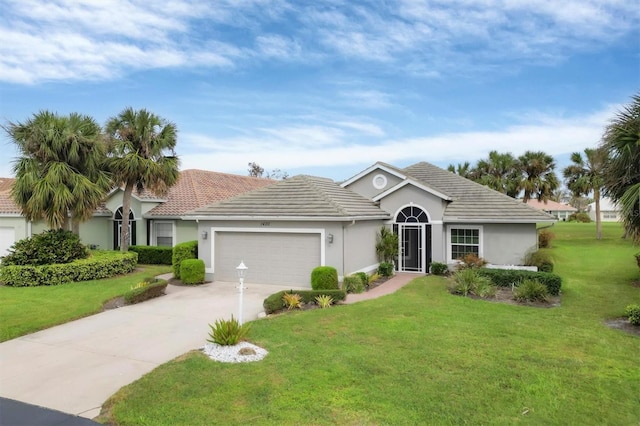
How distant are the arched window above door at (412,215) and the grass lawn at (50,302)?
12.7 metres

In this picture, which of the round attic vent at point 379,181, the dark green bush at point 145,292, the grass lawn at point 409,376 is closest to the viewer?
the grass lawn at point 409,376

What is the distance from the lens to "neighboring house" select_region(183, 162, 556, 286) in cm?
1680

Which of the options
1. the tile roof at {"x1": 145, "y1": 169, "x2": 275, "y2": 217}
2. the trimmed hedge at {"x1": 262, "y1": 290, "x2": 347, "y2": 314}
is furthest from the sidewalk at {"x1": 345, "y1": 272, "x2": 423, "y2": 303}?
the tile roof at {"x1": 145, "y1": 169, "x2": 275, "y2": 217}

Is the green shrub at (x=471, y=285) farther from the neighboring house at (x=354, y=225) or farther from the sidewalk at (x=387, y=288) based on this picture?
the neighboring house at (x=354, y=225)

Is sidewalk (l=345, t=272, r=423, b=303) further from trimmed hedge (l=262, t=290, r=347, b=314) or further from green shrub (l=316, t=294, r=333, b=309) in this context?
green shrub (l=316, t=294, r=333, b=309)

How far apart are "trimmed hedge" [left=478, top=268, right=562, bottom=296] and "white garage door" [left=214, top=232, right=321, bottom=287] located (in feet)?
22.2

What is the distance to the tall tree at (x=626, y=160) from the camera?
39.1 ft

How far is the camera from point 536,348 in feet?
28.3

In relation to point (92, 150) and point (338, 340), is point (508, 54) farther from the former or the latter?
point (92, 150)

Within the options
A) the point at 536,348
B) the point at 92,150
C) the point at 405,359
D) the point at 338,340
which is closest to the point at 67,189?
the point at 92,150

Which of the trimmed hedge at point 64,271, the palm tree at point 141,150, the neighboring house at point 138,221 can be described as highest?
the palm tree at point 141,150

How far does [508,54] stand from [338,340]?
14490 mm

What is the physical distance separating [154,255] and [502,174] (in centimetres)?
3389

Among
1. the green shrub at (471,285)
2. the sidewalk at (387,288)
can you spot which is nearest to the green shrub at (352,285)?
the sidewalk at (387,288)
